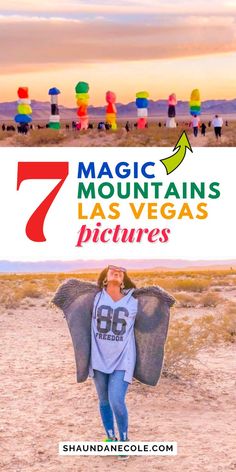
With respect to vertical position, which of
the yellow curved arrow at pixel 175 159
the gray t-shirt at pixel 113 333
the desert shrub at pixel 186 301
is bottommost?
the desert shrub at pixel 186 301

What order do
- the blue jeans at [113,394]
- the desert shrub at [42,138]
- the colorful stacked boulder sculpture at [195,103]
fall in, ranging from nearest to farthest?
the blue jeans at [113,394]
the colorful stacked boulder sculpture at [195,103]
the desert shrub at [42,138]

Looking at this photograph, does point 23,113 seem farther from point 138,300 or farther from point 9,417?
point 138,300

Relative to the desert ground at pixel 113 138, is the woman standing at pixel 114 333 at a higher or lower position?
lower

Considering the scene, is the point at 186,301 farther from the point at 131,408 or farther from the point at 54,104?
the point at 131,408

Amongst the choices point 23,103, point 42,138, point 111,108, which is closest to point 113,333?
point 23,103

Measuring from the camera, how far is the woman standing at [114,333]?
8.77 meters

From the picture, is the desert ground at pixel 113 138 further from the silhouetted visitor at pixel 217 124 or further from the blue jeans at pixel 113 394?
the blue jeans at pixel 113 394


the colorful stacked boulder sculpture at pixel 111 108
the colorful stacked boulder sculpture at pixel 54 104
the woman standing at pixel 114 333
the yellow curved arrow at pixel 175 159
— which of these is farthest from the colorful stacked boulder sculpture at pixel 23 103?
the woman standing at pixel 114 333

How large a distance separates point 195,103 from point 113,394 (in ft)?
99.6

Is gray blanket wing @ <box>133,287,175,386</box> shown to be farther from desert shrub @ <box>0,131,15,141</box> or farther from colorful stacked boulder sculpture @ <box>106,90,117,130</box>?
desert shrub @ <box>0,131,15,141</box>

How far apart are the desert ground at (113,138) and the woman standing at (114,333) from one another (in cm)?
3057

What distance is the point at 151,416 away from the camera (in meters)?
11.9

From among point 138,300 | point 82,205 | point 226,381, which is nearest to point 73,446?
point 138,300

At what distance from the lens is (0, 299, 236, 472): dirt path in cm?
1024
